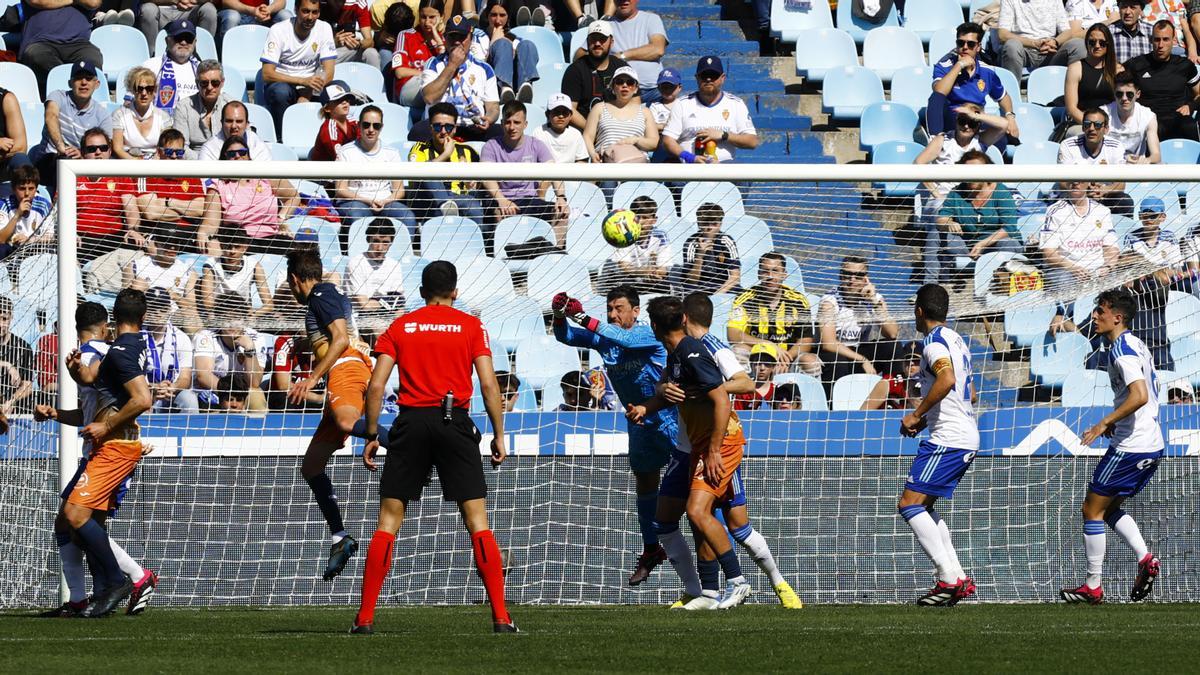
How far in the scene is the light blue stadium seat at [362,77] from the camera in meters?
16.6

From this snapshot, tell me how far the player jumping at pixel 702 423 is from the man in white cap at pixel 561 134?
18.5ft

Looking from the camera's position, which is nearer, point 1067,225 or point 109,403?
point 109,403

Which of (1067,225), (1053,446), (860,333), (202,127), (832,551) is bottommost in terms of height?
(832,551)

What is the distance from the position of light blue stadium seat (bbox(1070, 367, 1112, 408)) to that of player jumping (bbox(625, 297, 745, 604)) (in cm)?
333

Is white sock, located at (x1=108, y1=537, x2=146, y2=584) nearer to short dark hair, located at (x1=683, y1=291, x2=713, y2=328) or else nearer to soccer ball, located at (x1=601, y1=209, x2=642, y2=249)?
short dark hair, located at (x1=683, y1=291, x2=713, y2=328)

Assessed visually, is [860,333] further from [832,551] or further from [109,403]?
[109,403]

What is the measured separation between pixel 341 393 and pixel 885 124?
7.92 meters

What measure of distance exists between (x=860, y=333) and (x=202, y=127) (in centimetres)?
651

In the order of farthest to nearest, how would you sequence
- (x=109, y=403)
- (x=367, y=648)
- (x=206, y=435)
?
1. (x=206, y=435)
2. (x=109, y=403)
3. (x=367, y=648)

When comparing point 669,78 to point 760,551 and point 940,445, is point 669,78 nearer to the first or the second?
point 940,445

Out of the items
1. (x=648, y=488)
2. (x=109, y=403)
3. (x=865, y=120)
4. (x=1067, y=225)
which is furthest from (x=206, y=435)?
(x=865, y=120)

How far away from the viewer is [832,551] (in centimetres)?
1198

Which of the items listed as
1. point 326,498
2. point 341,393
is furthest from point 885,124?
point 326,498

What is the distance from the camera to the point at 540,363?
1254 cm
